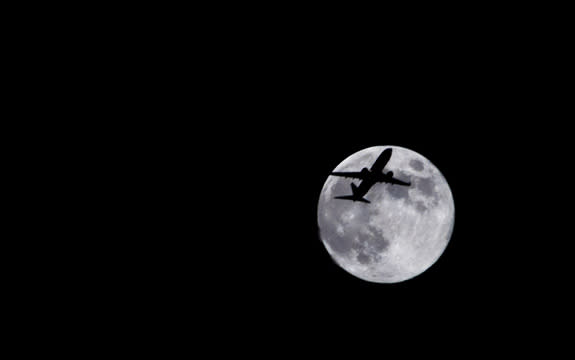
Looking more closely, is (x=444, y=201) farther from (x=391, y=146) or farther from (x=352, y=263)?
(x=352, y=263)

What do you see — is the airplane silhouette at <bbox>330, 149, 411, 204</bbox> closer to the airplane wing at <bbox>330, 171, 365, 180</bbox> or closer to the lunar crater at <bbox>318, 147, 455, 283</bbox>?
the airplane wing at <bbox>330, 171, 365, 180</bbox>

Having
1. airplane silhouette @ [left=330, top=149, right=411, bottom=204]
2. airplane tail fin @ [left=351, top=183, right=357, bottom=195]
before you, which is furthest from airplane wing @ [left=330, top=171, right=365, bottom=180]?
airplane tail fin @ [left=351, top=183, right=357, bottom=195]

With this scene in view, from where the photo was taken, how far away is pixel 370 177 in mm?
29188

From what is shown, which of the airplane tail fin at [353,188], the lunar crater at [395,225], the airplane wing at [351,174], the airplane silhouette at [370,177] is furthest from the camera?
the airplane wing at [351,174]

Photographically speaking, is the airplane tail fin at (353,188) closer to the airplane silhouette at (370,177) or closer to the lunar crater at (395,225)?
the airplane silhouette at (370,177)

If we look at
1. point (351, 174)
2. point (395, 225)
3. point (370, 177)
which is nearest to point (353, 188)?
point (351, 174)

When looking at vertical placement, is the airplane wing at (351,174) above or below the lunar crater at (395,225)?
above

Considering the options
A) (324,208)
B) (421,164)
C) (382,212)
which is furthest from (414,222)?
(324,208)

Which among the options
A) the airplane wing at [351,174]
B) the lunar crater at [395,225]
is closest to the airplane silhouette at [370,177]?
the airplane wing at [351,174]

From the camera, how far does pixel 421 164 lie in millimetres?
26969

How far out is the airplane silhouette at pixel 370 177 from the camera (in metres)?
26.3

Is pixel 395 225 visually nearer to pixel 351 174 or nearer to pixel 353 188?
pixel 353 188

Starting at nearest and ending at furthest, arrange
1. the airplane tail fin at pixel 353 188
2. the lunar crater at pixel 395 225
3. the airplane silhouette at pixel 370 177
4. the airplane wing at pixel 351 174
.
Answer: the lunar crater at pixel 395 225
the airplane silhouette at pixel 370 177
the airplane tail fin at pixel 353 188
the airplane wing at pixel 351 174

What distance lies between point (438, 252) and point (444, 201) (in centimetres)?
349
